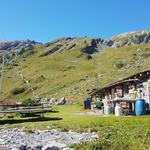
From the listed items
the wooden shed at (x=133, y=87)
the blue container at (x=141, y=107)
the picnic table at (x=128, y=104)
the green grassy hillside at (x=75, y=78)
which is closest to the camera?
the blue container at (x=141, y=107)

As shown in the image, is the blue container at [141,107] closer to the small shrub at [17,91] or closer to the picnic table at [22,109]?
the picnic table at [22,109]

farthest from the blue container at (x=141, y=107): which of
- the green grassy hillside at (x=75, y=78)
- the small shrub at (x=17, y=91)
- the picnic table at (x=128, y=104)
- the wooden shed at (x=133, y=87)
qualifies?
the small shrub at (x=17, y=91)

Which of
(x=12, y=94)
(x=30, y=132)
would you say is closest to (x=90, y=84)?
(x=12, y=94)

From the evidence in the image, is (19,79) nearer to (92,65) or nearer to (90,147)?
(92,65)

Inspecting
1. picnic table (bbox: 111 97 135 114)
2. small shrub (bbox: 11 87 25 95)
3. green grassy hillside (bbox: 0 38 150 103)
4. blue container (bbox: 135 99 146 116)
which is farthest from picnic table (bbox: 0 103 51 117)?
small shrub (bbox: 11 87 25 95)

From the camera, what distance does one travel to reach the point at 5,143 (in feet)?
73.2

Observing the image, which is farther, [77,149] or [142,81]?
[142,81]

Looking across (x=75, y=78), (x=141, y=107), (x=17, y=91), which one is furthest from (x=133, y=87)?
(x=17, y=91)

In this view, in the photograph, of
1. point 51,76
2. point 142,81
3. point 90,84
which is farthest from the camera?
point 51,76

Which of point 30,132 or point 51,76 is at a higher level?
point 51,76

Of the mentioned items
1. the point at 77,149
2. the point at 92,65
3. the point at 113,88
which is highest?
the point at 92,65

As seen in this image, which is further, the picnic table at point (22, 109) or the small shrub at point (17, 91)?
the small shrub at point (17, 91)

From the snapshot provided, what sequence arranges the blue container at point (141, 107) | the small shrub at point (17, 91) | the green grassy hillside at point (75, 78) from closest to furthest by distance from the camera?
the blue container at point (141, 107) → the green grassy hillside at point (75, 78) → the small shrub at point (17, 91)

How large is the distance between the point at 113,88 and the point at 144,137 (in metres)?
43.7
